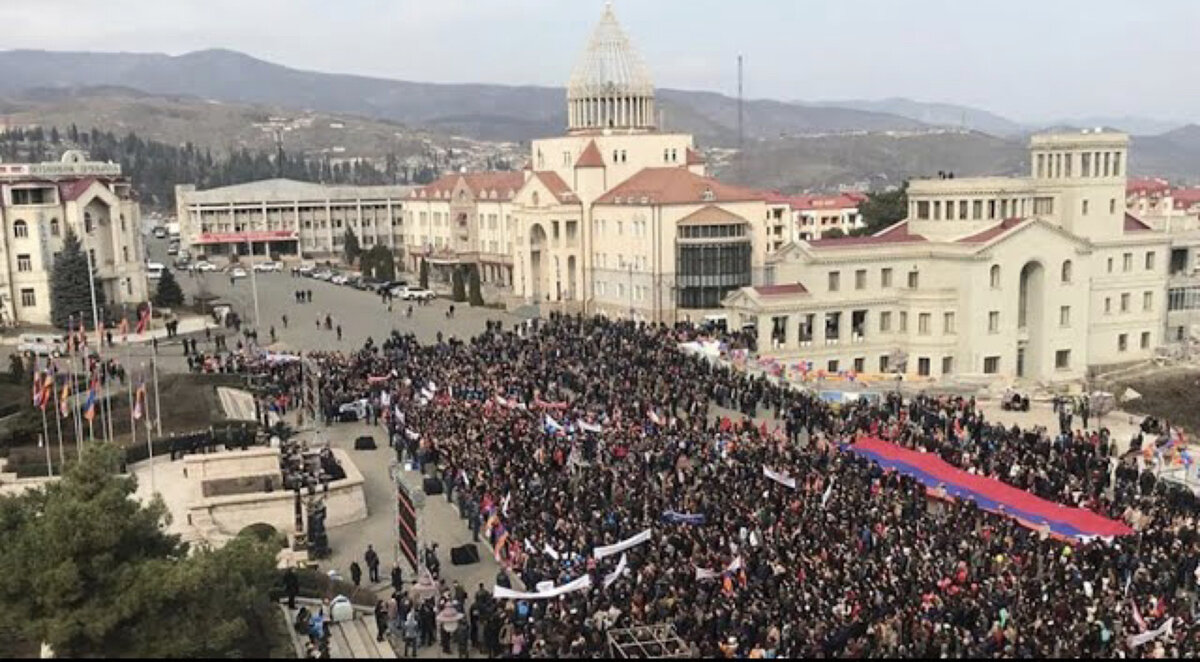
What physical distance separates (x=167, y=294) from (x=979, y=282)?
40989mm

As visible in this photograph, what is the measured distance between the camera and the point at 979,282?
48438 mm

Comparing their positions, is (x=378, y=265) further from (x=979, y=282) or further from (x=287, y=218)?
(x=979, y=282)

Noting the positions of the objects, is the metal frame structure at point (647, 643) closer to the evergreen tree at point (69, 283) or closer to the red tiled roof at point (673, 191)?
the red tiled roof at point (673, 191)

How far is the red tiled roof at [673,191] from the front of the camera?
192ft

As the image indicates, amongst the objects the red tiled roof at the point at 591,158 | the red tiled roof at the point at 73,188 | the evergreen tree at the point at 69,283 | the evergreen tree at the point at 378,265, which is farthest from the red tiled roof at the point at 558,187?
the evergreen tree at the point at 69,283

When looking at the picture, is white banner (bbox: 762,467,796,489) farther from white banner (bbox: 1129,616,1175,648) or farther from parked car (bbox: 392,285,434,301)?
parked car (bbox: 392,285,434,301)

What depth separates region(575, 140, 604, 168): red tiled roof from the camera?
209 feet

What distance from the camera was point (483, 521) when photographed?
24.2 metres

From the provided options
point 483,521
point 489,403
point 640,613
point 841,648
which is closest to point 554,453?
point 483,521

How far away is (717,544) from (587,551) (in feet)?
7.93

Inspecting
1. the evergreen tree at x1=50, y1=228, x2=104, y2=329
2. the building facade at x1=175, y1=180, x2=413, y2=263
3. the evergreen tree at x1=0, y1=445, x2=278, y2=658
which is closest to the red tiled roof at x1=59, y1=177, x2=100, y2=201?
the evergreen tree at x1=50, y1=228, x2=104, y2=329

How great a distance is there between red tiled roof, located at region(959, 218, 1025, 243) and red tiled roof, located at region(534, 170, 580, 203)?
2333 cm

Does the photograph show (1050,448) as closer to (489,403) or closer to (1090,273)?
(489,403)

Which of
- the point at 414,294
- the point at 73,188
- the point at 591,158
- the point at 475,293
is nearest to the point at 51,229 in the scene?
the point at 73,188
